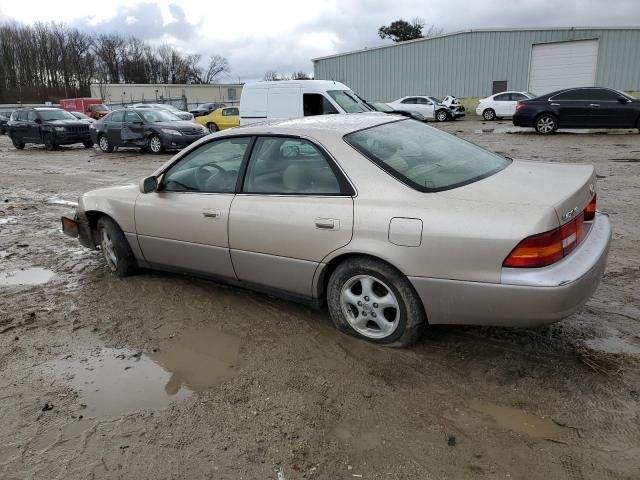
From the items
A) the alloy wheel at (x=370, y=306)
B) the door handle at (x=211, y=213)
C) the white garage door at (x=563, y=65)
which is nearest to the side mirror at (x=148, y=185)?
the door handle at (x=211, y=213)

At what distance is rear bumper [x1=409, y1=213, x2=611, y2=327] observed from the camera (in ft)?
9.11

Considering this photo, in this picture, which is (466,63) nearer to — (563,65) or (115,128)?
(563,65)

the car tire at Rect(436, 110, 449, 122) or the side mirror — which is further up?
the car tire at Rect(436, 110, 449, 122)

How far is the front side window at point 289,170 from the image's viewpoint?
A: 11.5 ft

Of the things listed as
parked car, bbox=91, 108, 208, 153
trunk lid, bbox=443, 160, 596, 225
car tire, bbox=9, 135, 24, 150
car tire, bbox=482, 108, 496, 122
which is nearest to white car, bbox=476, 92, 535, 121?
car tire, bbox=482, 108, 496, 122

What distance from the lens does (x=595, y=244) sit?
3.20m

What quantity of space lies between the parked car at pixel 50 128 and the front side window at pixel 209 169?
56.4ft

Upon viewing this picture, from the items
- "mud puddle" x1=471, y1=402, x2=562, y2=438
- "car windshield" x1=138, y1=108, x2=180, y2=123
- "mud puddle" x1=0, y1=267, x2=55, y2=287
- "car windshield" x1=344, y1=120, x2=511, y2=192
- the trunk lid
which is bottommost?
"mud puddle" x1=0, y1=267, x2=55, y2=287

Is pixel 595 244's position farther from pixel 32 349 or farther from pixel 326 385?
pixel 32 349

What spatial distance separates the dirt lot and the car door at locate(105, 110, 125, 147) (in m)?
13.2

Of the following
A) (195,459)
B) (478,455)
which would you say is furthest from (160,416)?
(478,455)

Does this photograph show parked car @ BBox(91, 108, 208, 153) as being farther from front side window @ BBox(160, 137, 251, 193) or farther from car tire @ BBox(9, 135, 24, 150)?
front side window @ BBox(160, 137, 251, 193)

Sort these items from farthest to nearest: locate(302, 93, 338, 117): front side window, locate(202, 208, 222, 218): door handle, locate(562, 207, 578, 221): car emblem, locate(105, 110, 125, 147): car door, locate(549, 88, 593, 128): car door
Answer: locate(105, 110, 125, 147): car door < locate(549, 88, 593, 128): car door < locate(302, 93, 338, 117): front side window < locate(202, 208, 222, 218): door handle < locate(562, 207, 578, 221): car emblem

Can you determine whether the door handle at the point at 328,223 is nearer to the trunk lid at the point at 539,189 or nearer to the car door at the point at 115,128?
the trunk lid at the point at 539,189
